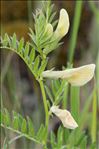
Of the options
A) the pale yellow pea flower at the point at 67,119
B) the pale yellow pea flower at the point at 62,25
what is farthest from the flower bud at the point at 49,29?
the pale yellow pea flower at the point at 67,119

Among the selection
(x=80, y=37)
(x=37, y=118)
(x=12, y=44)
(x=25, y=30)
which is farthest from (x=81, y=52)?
(x=12, y=44)

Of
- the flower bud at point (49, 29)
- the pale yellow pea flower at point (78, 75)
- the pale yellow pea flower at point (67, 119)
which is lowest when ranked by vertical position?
the pale yellow pea flower at point (67, 119)

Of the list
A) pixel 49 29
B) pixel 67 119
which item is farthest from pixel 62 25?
pixel 67 119

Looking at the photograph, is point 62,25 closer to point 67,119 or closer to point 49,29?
point 49,29

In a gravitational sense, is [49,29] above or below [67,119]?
above

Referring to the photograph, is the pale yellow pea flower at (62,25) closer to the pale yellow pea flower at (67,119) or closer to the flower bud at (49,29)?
the flower bud at (49,29)

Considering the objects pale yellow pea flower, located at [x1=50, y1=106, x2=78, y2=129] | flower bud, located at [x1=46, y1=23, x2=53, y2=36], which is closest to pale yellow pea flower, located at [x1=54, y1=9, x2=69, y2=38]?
flower bud, located at [x1=46, y1=23, x2=53, y2=36]
